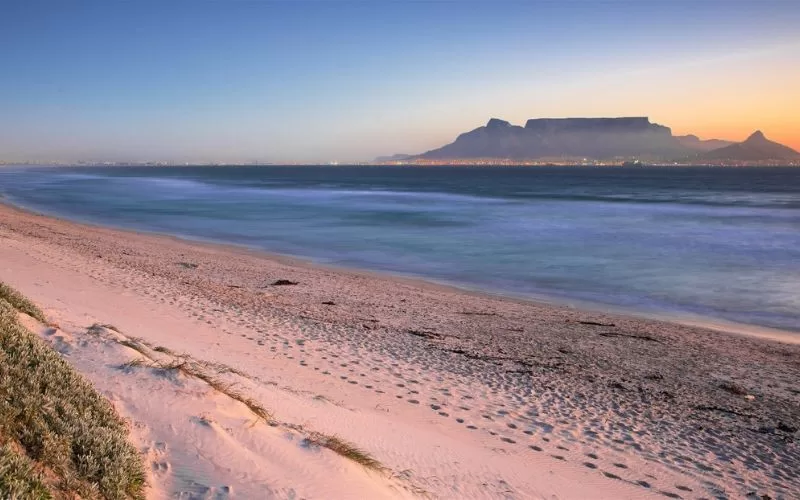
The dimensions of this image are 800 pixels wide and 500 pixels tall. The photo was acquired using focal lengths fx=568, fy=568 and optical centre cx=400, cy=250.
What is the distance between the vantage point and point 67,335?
695 centimetres

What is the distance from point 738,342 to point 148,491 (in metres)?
14.0

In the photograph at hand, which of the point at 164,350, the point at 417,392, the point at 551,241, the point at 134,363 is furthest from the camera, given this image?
the point at 551,241

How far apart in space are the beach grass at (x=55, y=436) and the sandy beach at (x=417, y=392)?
38 cm

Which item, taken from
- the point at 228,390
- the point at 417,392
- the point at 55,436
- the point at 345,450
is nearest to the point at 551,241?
the point at 417,392

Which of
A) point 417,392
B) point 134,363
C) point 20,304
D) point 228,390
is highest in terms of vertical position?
point 20,304

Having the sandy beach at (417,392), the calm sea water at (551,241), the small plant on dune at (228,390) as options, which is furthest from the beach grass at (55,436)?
the calm sea water at (551,241)

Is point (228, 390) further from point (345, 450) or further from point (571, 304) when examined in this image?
point (571, 304)

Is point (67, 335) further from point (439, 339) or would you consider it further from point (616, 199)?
point (616, 199)

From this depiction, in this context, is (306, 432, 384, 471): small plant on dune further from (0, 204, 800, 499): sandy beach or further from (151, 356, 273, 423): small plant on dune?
(151, 356, 273, 423): small plant on dune

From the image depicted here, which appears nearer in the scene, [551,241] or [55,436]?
[55,436]

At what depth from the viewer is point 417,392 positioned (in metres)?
8.41

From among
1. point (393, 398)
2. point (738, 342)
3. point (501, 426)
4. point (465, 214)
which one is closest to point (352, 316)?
point (393, 398)

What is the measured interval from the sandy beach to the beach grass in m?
0.38

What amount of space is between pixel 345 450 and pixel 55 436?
2.39 meters
